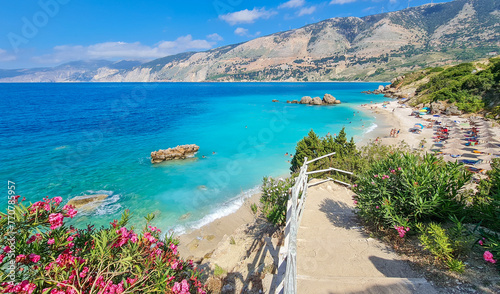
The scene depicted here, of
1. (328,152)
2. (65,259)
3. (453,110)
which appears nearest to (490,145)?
(328,152)

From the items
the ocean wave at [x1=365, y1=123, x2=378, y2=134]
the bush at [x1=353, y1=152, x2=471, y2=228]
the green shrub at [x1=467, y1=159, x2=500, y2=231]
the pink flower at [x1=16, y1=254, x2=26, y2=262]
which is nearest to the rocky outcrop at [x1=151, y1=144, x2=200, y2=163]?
the bush at [x1=353, y1=152, x2=471, y2=228]

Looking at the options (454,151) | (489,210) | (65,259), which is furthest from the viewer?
(454,151)

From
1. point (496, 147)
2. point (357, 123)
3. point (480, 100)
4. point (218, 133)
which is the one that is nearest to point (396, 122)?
point (357, 123)

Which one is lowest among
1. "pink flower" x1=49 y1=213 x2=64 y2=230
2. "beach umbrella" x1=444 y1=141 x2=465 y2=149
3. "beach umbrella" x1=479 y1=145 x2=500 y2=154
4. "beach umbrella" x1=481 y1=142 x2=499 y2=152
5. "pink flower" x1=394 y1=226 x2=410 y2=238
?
"beach umbrella" x1=444 y1=141 x2=465 y2=149

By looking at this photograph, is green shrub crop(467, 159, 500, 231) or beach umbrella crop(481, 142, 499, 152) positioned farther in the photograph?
beach umbrella crop(481, 142, 499, 152)

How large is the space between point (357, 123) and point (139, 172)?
36182 mm

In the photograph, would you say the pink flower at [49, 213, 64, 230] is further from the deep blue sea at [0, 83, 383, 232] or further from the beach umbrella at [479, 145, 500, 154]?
the beach umbrella at [479, 145, 500, 154]

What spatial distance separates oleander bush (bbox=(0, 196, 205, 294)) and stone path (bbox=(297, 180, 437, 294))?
2.73m

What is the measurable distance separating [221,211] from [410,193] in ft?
37.8

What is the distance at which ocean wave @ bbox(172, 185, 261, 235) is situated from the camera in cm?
1319

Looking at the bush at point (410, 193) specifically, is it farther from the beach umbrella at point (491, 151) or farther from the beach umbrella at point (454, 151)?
the beach umbrella at point (454, 151)

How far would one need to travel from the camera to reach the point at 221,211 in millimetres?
14805

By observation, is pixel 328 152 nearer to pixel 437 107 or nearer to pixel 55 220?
pixel 55 220

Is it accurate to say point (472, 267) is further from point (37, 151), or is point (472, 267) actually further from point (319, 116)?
point (319, 116)
